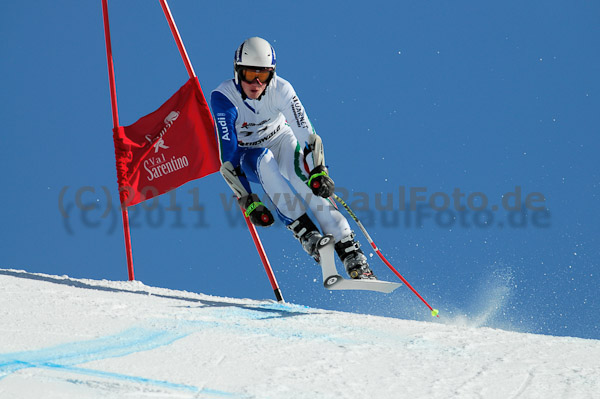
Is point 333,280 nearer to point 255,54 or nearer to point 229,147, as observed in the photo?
point 229,147

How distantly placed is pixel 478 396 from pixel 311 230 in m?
2.57

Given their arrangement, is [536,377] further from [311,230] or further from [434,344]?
[311,230]

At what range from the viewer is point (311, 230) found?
5.60m

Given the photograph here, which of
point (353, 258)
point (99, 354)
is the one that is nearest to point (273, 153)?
point (353, 258)

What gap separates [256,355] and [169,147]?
4170 millimetres

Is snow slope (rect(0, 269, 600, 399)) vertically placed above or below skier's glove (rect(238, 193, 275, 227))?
below

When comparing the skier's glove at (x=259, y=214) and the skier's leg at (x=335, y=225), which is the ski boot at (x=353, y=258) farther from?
the skier's glove at (x=259, y=214)

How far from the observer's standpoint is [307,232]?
18.4 feet

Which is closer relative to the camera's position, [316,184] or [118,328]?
[118,328]

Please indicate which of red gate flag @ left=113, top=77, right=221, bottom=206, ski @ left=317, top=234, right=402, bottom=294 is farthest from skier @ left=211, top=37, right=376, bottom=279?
red gate flag @ left=113, top=77, right=221, bottom=206

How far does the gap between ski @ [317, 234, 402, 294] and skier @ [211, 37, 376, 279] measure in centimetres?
12

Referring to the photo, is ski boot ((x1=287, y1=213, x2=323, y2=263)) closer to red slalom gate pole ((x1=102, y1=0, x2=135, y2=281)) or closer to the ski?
the ski

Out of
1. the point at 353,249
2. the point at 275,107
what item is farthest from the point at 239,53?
the point at 353,249

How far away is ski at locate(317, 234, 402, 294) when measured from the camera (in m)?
5.22
